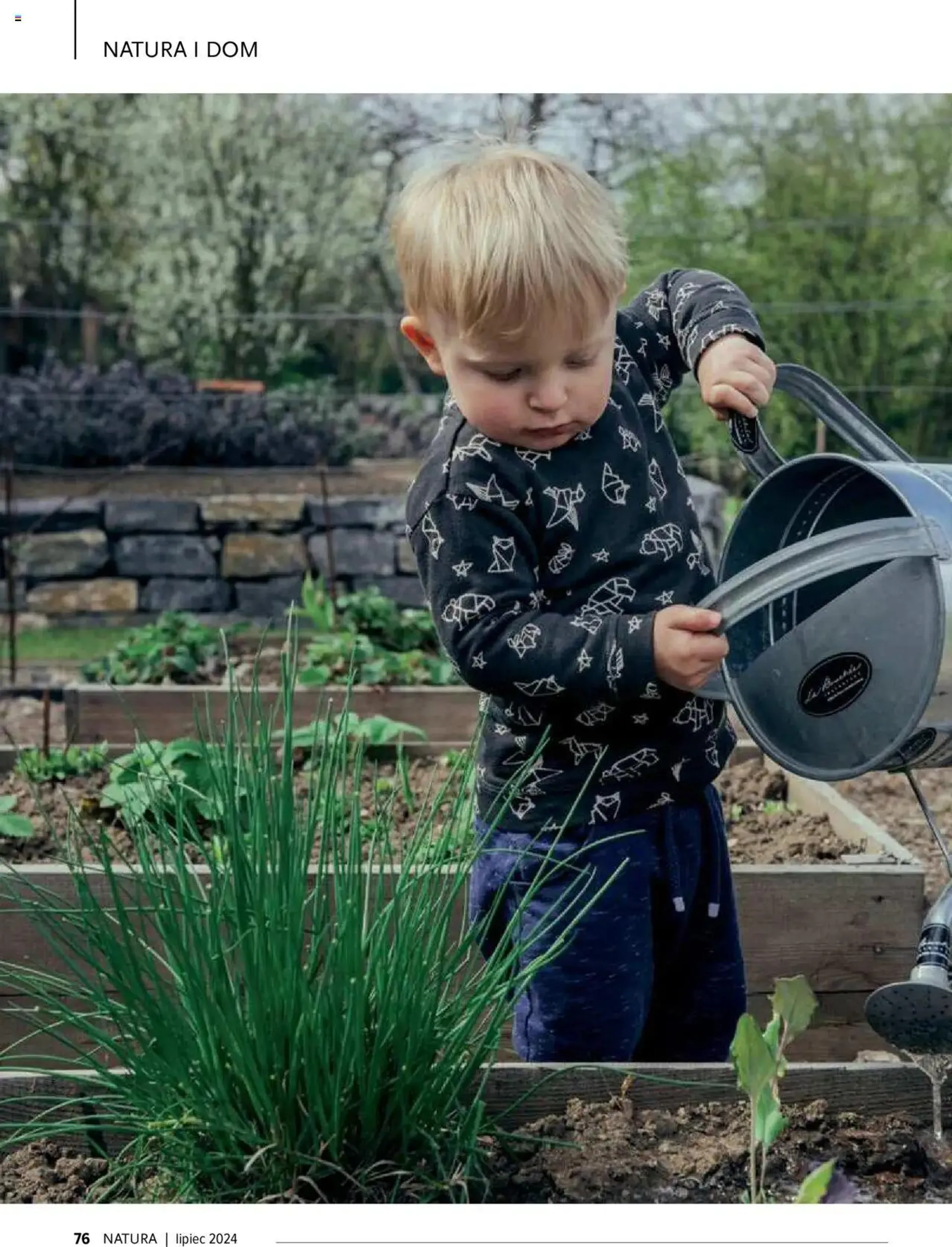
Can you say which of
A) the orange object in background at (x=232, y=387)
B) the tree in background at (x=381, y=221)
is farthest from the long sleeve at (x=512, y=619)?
the orange object in background at (x=232, y=387)

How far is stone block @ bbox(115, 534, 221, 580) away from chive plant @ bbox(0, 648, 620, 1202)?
601 centimetres

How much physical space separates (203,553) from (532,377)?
5.92 metres

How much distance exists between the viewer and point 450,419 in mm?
1970

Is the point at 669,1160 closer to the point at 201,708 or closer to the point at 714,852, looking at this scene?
the point at 714,852

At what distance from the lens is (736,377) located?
1897mm

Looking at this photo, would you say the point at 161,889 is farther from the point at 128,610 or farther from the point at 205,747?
the point at 128,610

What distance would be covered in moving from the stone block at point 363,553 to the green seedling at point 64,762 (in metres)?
3.99

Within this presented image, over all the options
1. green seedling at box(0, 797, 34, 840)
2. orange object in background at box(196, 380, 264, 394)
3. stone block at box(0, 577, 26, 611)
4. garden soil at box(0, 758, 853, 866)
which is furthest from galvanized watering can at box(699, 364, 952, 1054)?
orange object in background at box(196, 380, 264, 394)

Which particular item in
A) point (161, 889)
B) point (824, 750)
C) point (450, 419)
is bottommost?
point (161, 889)

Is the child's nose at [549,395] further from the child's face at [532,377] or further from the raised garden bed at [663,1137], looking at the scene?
the raised garden bed at [663,1137]

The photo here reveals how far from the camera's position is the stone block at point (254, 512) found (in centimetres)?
755

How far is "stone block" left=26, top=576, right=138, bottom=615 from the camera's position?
7613 mm

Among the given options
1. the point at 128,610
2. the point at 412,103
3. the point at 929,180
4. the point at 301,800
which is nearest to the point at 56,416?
the point at 128,610

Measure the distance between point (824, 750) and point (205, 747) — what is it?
0.67 metres
